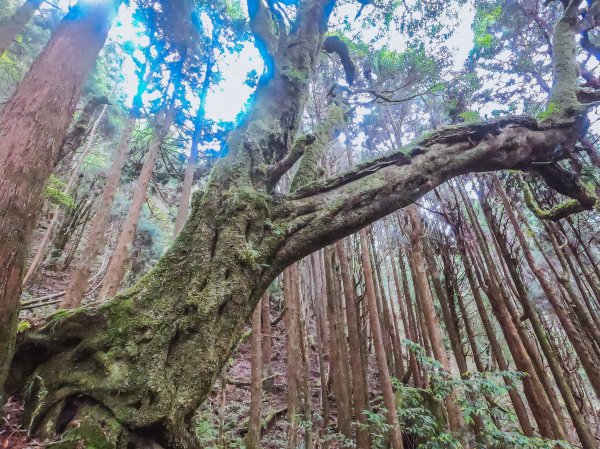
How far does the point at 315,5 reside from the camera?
13.4 ft

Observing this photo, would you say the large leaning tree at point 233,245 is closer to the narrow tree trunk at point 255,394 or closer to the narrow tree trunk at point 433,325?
the narrow tree trunk at point 433,325

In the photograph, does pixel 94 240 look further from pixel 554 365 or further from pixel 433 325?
pixel 554 365

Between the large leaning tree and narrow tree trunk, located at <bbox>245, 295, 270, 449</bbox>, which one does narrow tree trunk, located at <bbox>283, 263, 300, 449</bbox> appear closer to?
narrow tree trunk, located at <bbox>245, 295, 270, 449</bbox>

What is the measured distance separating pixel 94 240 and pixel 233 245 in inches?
226

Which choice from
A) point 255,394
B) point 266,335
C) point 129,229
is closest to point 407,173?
point 255,394

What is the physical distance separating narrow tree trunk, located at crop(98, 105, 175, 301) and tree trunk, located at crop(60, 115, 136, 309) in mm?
339

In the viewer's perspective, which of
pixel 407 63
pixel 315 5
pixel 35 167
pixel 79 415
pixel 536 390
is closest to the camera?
pixel 79 415

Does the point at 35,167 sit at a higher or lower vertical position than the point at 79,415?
higher

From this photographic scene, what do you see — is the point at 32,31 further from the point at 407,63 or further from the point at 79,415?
the point at 79,415

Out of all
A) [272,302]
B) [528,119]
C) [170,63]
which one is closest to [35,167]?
[528,119]

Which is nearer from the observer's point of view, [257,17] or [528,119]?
[528,119]

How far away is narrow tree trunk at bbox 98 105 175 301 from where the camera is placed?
20.0 feet

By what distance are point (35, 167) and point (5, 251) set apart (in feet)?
1.85

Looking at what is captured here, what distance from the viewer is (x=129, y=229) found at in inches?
265
